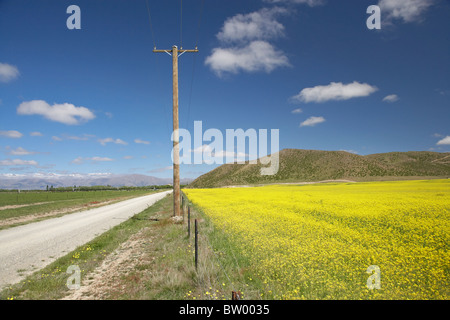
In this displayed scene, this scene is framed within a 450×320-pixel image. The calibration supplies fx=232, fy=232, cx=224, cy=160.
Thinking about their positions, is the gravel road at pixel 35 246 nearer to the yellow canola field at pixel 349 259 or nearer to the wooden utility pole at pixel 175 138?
the wooden utility pole at pixel 175 138

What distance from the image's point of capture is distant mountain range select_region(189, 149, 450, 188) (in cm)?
10412

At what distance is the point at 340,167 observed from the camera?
11250 centimetres

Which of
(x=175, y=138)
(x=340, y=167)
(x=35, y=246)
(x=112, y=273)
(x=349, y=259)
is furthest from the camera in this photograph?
(x=340, y=167)

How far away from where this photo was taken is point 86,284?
587 centimetres

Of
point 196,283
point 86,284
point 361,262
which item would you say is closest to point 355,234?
point 361,262

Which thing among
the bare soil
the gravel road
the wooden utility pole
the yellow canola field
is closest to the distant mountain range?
the wooden utility pole

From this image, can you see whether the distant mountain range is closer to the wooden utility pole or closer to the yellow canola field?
the wooden utility pole

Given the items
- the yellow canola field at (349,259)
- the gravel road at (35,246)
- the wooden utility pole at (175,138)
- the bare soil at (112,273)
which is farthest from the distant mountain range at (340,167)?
the bare soil at (112,273)

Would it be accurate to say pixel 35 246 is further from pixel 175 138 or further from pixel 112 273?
pixel 175 138

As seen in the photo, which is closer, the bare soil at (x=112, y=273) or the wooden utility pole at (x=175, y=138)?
the bare soil at (x=112, y=273)

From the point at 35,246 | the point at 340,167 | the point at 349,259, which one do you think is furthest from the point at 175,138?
the point at 340,167

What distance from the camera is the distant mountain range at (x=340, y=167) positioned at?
104m

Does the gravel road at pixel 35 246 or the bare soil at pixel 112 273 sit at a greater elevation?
the bare soil at pixel 112 273
